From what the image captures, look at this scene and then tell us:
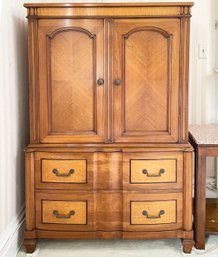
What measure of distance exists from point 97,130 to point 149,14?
2.29ft

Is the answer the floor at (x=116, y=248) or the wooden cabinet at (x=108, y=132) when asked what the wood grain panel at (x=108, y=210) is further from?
the floor at (x=116, y=248)

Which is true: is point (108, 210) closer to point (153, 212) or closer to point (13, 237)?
point (153, 212)

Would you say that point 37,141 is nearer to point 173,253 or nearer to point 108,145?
point 108,145

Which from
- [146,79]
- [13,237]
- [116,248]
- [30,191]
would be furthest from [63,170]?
[146,79]

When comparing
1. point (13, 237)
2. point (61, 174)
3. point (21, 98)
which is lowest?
point (13, 237)

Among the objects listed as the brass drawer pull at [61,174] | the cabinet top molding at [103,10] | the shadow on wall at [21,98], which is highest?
the cabinet top molding at [103,10]

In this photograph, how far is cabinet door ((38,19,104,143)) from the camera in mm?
2098

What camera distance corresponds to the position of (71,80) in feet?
7.02

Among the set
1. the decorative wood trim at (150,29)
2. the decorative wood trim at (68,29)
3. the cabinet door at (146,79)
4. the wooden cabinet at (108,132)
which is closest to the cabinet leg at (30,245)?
the wooden cabinet at (108,132)

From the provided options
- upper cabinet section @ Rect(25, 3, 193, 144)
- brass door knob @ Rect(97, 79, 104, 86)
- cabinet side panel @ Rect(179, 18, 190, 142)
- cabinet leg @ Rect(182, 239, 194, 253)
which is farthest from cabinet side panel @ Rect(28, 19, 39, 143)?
cabinet leg @ Rect(182, 239, 194, 253)

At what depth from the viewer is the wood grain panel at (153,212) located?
215cm

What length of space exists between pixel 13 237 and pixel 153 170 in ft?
2.86

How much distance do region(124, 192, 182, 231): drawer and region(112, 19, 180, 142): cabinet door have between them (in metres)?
0.33

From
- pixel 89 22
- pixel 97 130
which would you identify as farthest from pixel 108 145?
pixel 89 22
